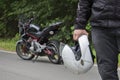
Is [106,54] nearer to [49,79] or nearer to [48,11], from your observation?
[49,79]

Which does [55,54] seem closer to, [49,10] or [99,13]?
[49,10]

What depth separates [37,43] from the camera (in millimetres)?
11344

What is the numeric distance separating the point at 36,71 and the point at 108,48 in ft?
19.7

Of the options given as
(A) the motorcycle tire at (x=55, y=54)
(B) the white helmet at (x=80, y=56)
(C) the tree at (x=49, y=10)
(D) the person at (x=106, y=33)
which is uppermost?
(D) the person at (x=106, y=33)

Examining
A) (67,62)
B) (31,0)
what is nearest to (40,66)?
(67,62)

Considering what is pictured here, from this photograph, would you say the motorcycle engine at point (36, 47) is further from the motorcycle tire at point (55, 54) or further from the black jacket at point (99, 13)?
the black jacket at point (99, 13)

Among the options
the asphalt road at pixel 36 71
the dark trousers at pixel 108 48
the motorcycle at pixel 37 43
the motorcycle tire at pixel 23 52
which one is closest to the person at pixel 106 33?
the dark trousers at pixel 108 48

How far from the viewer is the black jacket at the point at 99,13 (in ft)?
11.6

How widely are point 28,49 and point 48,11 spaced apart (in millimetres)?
5799

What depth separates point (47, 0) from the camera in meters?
17.1

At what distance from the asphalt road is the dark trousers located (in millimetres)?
4680

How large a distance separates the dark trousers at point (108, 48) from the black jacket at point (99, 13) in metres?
0.06

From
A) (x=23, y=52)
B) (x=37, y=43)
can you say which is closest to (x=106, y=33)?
(x=37, y=43)

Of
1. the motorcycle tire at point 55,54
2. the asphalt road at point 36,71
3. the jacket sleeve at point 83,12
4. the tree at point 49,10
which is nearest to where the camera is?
the jacket sleeve at point 83,12
